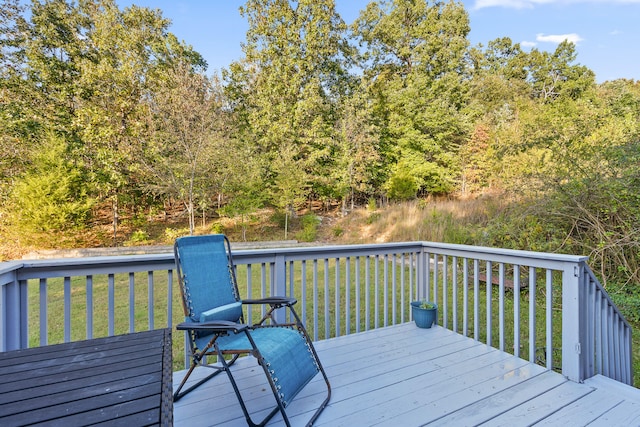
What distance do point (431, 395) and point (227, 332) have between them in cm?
140

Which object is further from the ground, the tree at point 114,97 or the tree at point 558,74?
the tree at point 558,74

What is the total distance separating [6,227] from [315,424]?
11.1m

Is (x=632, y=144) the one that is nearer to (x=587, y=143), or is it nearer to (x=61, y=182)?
(x=587, y=143)

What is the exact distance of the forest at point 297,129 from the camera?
16.5ft

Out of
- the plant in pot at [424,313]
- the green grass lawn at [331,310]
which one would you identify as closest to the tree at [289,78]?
the green grass lawn at [331,310]

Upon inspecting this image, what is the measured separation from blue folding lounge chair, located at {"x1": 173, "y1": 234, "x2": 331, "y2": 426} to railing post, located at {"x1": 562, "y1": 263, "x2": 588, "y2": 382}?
1.75m

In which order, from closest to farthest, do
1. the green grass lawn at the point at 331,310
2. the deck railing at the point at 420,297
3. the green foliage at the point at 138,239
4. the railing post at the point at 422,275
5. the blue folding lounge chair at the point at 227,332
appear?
the blue folding lounge chair at the point at 227,332 < the deck railing at the point at 420,297 < the green grass lawn at the point at 331,310 < the railing post at the point at 422,275 < the green foliage at the point at 138,239

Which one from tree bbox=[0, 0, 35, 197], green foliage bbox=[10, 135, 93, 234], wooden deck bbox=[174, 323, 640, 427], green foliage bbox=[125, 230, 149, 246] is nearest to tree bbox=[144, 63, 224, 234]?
green foliage bbox=[125, 230, 149, 246]

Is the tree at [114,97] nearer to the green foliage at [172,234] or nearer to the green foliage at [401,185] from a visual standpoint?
the green foliage at [172,234]

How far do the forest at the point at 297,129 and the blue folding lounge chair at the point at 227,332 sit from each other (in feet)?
13.9

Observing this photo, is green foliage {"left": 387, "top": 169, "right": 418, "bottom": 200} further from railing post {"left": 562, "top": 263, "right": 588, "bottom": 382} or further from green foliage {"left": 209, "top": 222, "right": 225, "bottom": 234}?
railing post {"left": 562, "top": 263, "right": 588, "bottom": 382}

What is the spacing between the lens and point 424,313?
132 inches

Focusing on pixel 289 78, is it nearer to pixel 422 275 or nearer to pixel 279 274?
pixel 422 275

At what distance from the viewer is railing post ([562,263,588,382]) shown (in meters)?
2.28
